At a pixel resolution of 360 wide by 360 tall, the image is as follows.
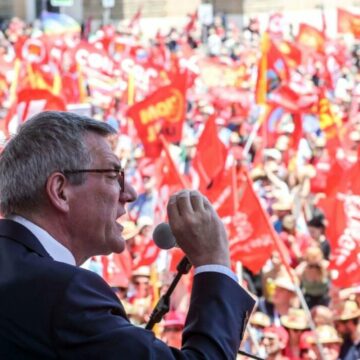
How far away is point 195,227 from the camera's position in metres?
1.79

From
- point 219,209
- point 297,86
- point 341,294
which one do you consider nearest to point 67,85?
point 297,86

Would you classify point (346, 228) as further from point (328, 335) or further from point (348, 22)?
point (348, 22)

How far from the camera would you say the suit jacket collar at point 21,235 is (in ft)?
5.74

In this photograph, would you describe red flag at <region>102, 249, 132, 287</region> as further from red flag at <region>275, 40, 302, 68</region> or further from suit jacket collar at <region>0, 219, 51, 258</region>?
red flag at <region>275, 40, 302, 68</region>

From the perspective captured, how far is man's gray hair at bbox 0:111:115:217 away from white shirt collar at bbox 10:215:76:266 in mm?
32

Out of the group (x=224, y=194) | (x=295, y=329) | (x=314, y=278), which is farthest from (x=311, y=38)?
(x=295, y=329)

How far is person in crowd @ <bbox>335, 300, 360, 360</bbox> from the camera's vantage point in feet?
19.1

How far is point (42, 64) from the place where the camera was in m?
13.6

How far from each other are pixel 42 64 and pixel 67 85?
1.53 feet

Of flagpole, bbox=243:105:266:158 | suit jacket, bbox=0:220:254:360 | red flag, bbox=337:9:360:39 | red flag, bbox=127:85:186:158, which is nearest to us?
suit jacket, bbox=0:220:254:360

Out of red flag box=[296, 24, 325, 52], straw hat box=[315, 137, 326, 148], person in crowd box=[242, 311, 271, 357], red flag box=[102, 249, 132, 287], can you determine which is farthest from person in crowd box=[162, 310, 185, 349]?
red flag box=[296, 24, 325, 52]

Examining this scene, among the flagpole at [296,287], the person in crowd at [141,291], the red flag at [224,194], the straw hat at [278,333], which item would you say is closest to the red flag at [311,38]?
the red flag at [224,194]

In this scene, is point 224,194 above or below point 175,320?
above

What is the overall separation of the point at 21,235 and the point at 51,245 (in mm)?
52
